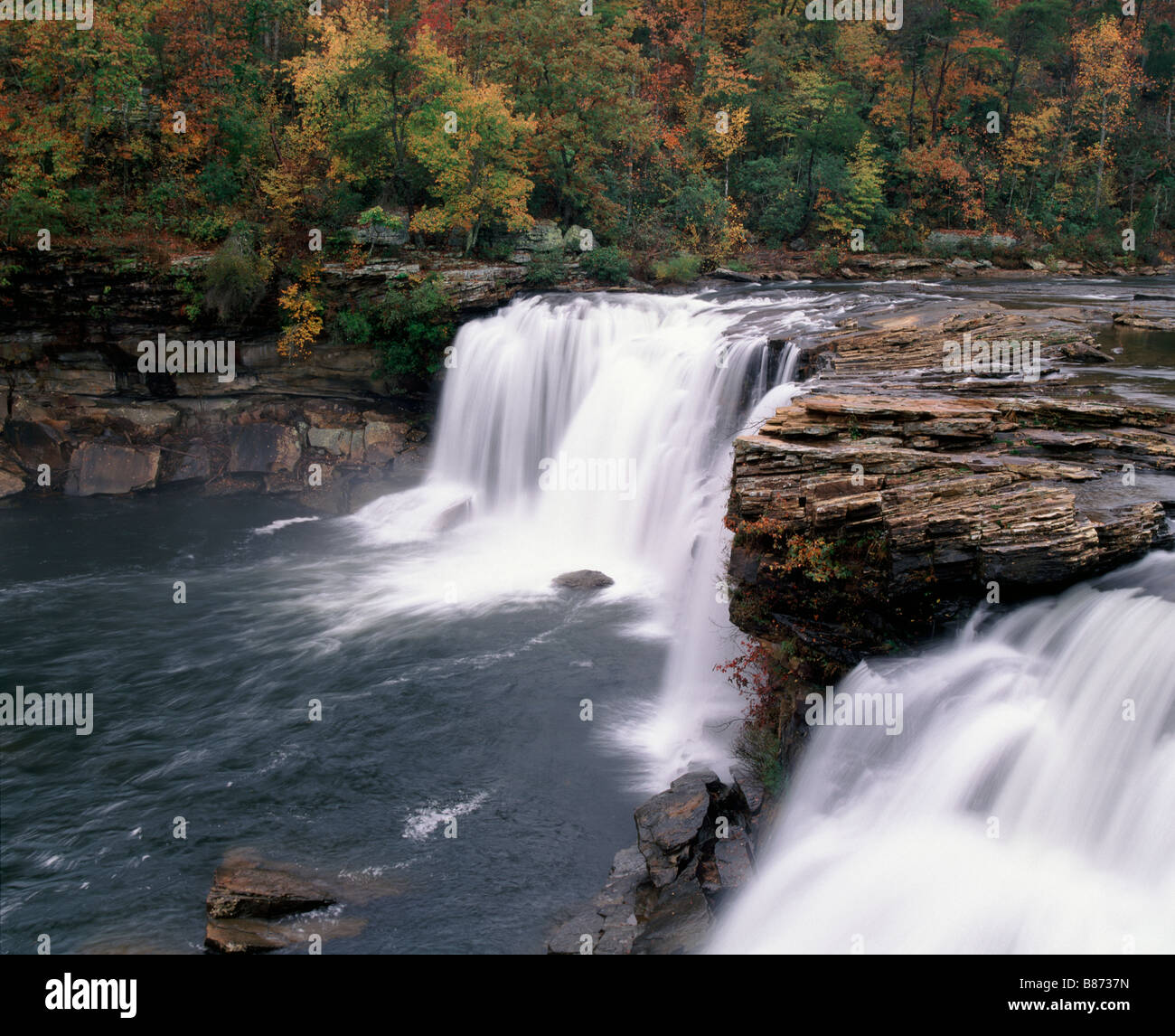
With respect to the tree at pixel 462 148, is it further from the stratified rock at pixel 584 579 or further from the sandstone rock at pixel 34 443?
the stratified rock at pixel 584 579

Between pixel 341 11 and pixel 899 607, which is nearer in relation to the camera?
pixel 899 607

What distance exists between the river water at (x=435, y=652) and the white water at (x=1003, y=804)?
239 centimetres

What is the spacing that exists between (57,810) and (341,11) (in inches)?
927

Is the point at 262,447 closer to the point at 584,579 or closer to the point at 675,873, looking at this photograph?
the point at 584,579

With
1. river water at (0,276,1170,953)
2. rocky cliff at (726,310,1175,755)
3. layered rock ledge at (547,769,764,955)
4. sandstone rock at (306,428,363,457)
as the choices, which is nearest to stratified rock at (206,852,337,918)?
river water at (0,276,1170,953)

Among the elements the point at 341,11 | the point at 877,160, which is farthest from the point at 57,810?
the point at 877,160

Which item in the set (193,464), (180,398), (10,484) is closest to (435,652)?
(193,464)

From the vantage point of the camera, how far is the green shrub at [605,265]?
84.5 ft

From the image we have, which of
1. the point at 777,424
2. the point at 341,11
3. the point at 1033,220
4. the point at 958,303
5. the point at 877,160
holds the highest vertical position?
the point at 341,11

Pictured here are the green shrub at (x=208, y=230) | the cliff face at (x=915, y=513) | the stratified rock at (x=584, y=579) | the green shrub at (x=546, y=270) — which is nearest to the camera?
the cliff face at (x=915, y=513)

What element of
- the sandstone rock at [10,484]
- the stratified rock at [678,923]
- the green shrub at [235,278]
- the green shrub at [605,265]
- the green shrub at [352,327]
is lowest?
the stratified rock at [678,923]

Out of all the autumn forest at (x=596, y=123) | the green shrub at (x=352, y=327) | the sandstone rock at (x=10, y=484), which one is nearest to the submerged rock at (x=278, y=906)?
the green shrub at (x=352, y=327)
